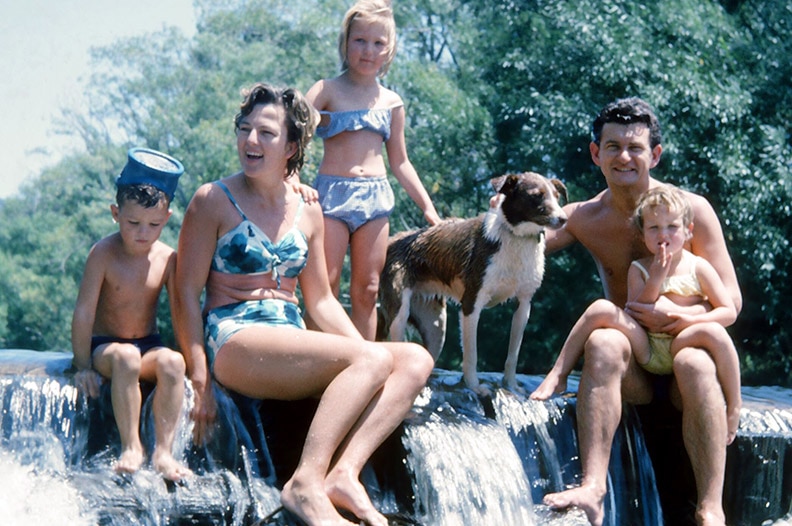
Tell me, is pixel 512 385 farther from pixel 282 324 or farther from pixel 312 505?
pixel 312 505

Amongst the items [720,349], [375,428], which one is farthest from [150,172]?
[720,349]

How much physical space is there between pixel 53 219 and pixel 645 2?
21581 mm

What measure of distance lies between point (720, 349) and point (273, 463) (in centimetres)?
218

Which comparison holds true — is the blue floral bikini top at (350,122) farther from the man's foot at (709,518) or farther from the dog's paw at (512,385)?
the man's foot at (709,518)

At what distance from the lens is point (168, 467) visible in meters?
4.59

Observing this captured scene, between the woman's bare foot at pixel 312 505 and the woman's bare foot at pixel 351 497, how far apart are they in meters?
0.05

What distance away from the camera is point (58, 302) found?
28.5 meters

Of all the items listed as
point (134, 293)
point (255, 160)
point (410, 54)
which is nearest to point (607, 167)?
point (255, 160)

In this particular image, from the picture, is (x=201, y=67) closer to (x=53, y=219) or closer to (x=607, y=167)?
(x=53, y=219)

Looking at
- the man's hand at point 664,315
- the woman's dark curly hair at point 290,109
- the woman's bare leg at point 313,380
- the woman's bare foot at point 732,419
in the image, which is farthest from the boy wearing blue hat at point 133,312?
the woman's bare foot at point 732,419

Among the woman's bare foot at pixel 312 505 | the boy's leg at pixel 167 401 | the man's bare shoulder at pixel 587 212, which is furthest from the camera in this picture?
the man's bare shoulder at pixel 587 212

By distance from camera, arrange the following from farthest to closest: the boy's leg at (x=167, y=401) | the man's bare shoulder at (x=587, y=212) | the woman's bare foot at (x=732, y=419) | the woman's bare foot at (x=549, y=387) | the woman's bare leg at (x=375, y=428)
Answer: the man's bare shoulder at (x=587, y=212) < the woman's bare foot at (x=549, y=387) < the woman's bare foot at (x=732, y=419) < the boy's leg at (x=167, y=401) < the woman's bare leg at (x=375, y=428)

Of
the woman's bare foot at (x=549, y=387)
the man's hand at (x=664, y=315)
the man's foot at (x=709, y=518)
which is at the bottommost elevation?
the man's foot at (x=709, y=518)

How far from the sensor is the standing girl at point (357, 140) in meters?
6.18
